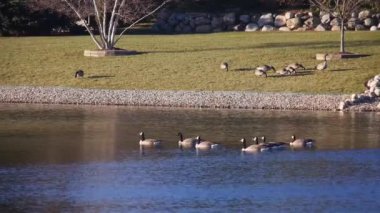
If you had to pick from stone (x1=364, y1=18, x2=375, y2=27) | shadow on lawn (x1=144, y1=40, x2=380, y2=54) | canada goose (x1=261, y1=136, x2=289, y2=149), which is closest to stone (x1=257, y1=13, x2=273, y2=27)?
stone (x1=364, y1=18, x2=375, y2=27)

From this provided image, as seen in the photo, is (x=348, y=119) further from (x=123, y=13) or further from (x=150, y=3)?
(x=150, y=3)

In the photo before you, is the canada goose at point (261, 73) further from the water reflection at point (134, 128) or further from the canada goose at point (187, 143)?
the canada goose at point (187, 143)

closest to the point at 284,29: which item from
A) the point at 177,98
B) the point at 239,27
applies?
the point at 239,27

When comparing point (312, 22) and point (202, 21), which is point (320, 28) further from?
point (202, 21)

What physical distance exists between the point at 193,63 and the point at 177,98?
5.83 m

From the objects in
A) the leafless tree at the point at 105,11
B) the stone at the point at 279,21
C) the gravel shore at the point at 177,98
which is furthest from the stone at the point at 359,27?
the gravel shore at the point at 177,98

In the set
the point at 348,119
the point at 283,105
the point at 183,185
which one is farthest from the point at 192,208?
the point at 283,105

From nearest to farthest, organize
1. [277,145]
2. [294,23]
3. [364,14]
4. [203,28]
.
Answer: [277,145] < [364,14] < [294,23] < [203,28]

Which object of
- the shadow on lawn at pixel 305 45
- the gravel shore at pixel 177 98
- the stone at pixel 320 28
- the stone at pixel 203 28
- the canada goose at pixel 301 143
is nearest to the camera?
the canada goose at pixel 301 143

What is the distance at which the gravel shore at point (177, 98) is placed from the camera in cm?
3475

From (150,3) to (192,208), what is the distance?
104 ft

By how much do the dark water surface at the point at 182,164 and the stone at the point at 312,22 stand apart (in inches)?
855

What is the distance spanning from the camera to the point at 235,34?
53.5 meters

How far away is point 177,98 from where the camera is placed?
36.3 m
